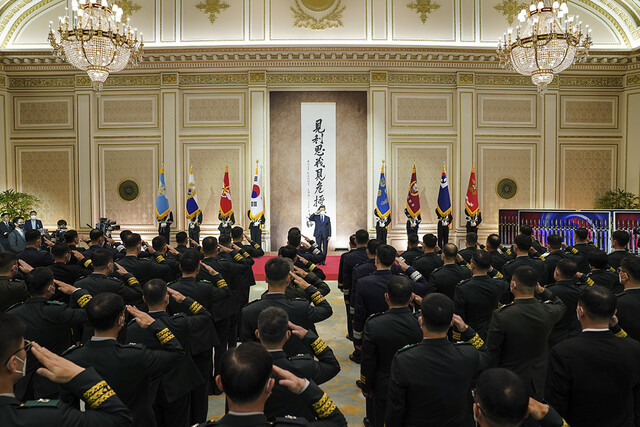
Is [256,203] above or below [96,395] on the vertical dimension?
above

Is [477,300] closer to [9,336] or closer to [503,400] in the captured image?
[503,400]

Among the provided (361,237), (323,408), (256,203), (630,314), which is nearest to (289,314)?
(323,408)

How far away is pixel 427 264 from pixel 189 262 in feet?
8.02

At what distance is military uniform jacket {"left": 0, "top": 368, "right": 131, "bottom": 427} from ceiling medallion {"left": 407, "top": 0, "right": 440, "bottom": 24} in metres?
12.6

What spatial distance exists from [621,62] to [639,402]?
13.0 m

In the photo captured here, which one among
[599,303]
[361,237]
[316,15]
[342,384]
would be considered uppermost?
[316,15]

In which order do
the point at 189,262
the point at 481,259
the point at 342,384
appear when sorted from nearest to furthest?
the point at 481,259
the point at 189,262
the point at 342,384

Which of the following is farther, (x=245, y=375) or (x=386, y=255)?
(x=386, y=255)

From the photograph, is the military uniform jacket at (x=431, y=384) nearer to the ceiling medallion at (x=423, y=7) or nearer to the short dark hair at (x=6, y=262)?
the short dark hair at (x=6, y=262)

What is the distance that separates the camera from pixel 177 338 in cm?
257

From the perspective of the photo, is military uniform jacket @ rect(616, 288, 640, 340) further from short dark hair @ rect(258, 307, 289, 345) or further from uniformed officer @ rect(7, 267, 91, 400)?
uniformed officer @ rect(7, 267, 91, 400)

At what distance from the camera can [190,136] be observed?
40.2ft

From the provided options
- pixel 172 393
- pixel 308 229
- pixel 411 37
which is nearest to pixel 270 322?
pixel 172 393

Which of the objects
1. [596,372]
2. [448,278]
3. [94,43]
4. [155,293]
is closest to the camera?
[596,372]
